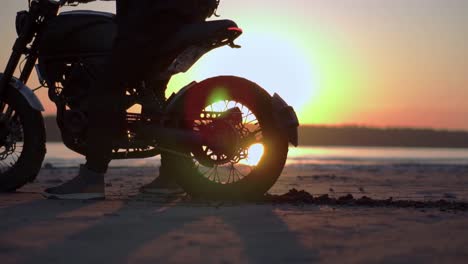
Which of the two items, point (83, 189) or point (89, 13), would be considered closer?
point (83, 189)

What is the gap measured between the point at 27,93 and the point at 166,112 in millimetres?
1503

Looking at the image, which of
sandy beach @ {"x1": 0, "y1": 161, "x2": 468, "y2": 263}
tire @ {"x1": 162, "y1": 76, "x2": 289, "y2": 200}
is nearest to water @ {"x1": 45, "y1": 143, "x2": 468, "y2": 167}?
tire @ {"x1": 162, "y1": 76, "x2": 289, "y2": 200}

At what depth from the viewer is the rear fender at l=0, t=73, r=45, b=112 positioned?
17.6 ft

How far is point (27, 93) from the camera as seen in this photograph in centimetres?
544

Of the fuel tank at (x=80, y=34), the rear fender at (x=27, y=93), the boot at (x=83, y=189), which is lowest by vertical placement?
the boot at (x=83, y=189)

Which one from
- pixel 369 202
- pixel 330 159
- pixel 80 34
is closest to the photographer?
pixel 369 202

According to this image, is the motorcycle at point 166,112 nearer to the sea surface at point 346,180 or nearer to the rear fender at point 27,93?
the rear fender at point 27,93

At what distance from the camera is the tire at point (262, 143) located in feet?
14.8

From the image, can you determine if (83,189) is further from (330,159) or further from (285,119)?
(330,159)

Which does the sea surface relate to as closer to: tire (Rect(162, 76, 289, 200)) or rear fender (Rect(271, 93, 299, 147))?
tire (Rect(162, 76, 289, 200))

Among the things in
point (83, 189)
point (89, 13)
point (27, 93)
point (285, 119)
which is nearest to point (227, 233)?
point (285, 119)

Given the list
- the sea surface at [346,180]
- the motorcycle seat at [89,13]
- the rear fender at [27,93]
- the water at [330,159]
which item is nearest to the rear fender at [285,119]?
the sea surface at [346,180]

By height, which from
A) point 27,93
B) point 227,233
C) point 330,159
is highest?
point 27,93

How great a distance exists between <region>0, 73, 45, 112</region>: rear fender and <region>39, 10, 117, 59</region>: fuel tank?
480 millimetres
